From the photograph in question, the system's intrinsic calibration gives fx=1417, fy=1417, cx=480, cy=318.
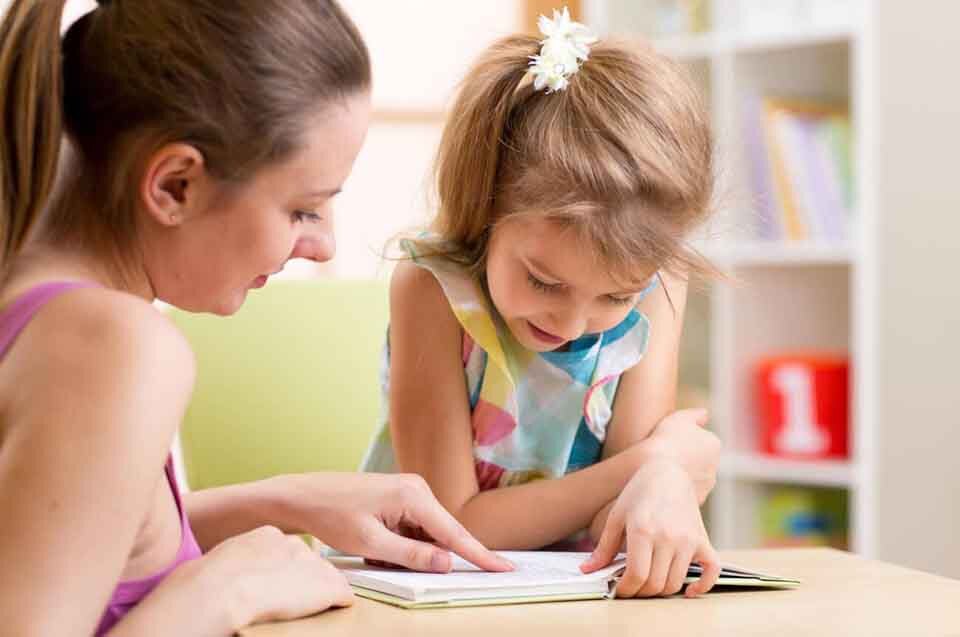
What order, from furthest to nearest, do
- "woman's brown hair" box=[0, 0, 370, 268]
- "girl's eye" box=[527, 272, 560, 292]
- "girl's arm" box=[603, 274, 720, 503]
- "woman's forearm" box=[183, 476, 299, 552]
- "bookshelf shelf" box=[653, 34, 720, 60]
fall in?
"bookshelf shelf" box=[653, 34, 720, 60] → "girl's arm" box=[603, 274, 720, 503] → "girl's eye" box=[527, 272, 560, 292] → "woman's forearm" box=[183, 476, 299, 552] → "woman's brown hair" box=[0, 0, 370, 268]

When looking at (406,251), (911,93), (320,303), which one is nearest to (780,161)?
(911,93)

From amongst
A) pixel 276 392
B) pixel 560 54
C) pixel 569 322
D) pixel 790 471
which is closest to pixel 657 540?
pixel 569 322

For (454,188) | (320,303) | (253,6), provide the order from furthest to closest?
1. (320,303)
2. (454,188)
3. (253,6)

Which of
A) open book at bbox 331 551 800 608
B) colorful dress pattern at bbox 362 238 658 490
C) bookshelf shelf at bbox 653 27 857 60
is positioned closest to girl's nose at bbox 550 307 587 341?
colorful dress pattern at bbox 362 238 658 490

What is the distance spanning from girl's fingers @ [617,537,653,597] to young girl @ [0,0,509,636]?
118 millimetres

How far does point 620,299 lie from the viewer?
1.37 metres

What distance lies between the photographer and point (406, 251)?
151 centimetres

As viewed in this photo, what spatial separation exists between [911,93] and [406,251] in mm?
1747

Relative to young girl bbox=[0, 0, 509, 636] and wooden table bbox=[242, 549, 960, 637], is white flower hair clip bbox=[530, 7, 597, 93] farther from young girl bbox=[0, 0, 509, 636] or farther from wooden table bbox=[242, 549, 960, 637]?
wooden table bbox=[242, 549, 960, 637]

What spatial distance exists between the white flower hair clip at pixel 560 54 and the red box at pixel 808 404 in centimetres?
168

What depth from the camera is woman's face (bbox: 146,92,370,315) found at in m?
1.05

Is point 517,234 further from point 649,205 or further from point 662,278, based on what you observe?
point 662,278

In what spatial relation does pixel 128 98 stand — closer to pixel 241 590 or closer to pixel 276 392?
pixel 241 590

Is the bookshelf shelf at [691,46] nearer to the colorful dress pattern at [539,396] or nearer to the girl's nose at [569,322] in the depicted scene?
the colorful dress pattern at [539,396]
